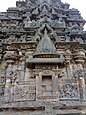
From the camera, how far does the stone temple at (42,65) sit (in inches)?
279

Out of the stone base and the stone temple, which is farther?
the stone temple

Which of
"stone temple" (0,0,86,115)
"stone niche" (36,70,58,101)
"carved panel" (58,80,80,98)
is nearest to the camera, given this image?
"stone temple" (0,0,86,115)

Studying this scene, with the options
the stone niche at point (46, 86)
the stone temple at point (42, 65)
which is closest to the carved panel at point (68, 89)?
the stone temple at point (42, 65)

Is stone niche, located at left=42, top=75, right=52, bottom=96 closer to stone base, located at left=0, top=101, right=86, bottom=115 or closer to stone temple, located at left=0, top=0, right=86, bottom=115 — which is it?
stone temple, located at left=0, top=0, right=86, bottom=115

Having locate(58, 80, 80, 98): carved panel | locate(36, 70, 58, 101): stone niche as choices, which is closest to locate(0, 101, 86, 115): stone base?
locate(36, 70, 58, 101): stone niche

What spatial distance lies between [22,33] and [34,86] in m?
3.27

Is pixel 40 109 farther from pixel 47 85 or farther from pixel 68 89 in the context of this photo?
pixel 68 89


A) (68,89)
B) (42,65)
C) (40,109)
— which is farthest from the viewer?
(42,65)

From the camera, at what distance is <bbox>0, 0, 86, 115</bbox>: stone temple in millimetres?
7090

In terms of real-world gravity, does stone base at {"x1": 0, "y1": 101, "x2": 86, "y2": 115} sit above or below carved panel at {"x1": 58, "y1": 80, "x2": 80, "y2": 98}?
below

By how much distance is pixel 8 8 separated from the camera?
11758mm

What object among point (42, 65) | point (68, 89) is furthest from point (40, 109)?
point (42, 65)

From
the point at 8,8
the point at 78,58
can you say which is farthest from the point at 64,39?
the point at 8,8

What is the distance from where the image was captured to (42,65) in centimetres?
809
